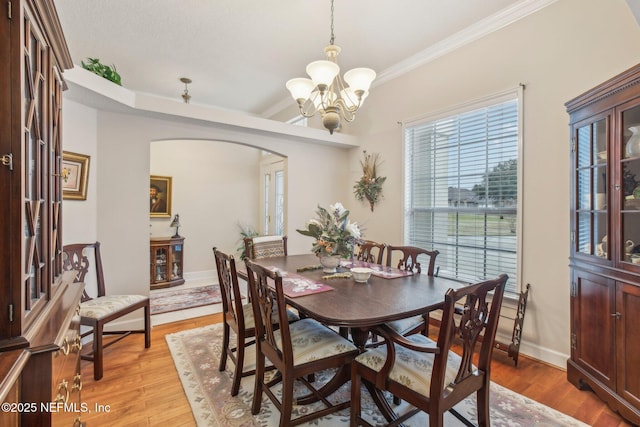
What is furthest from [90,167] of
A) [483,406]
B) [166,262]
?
[483,406]

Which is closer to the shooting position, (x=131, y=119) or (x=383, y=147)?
(x=131, y=119)

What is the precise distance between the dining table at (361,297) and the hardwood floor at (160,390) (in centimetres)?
95

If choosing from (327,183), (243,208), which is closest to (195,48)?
(327,183)

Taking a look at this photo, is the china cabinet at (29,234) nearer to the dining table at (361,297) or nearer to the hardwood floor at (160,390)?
the hardwood floor at (160,390)

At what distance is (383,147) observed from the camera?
4.12 meters

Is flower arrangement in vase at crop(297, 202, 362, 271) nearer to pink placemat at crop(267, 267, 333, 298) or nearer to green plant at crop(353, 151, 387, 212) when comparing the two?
pink placemat at crop(267, 267, 333, 298)

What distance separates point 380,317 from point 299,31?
118 inches

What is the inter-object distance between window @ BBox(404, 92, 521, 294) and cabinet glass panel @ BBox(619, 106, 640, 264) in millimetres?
898

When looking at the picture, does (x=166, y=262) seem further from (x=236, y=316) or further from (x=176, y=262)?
(x=236, y=316)

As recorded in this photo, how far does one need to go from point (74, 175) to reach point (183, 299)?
2257 millimetres

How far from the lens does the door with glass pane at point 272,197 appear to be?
548cm

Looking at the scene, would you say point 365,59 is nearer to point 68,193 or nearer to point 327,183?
point 327,183

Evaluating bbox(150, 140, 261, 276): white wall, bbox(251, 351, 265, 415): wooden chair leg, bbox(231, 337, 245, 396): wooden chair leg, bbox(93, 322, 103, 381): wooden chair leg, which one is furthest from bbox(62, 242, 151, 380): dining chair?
bbox(150, 140, 261, 276): white wall

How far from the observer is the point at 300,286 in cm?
204
